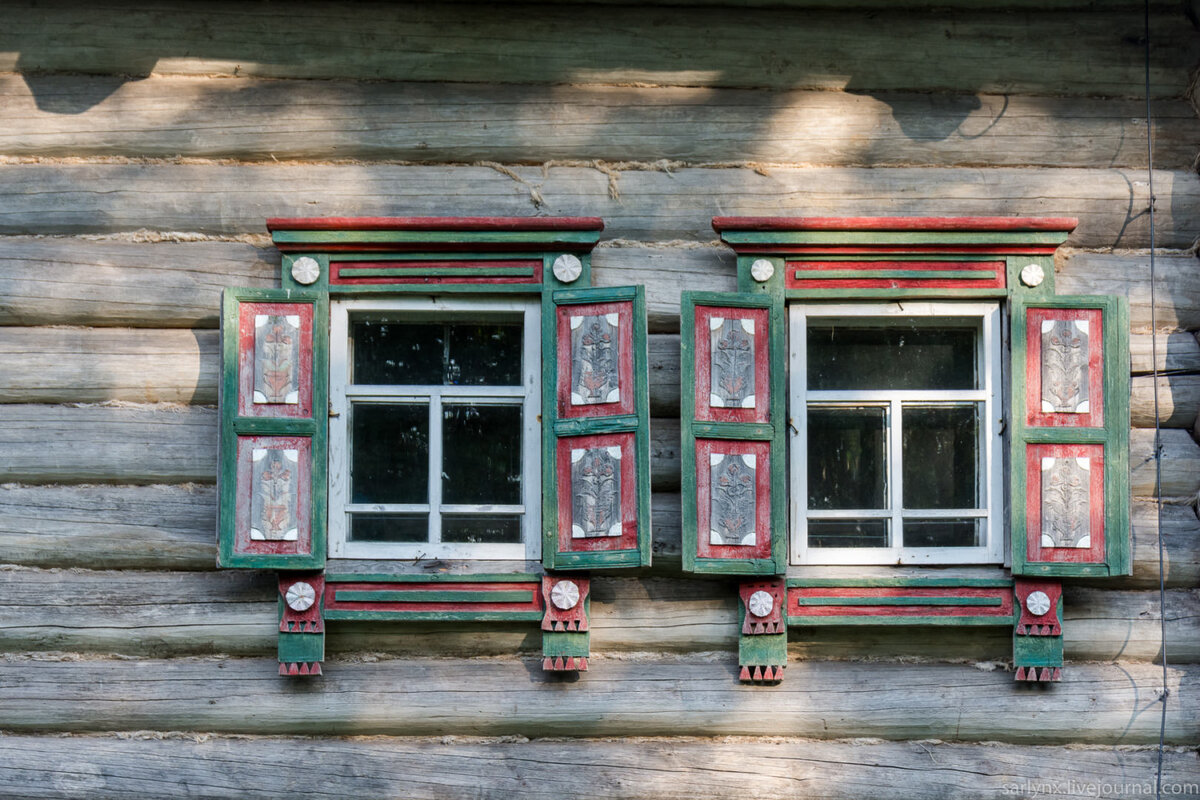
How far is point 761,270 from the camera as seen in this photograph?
4.26 meters

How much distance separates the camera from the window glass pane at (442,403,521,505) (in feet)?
14.2

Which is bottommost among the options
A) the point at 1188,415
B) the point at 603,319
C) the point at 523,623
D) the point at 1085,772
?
the point at 1085,772

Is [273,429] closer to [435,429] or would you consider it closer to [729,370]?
[435,429]

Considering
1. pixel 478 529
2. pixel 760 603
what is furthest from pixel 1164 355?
pixel 478 529

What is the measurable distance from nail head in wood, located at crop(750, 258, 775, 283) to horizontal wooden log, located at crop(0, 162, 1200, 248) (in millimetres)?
241

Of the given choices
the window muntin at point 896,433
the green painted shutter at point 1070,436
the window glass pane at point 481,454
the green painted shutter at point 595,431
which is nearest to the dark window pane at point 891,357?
the window muntin at point 896,433

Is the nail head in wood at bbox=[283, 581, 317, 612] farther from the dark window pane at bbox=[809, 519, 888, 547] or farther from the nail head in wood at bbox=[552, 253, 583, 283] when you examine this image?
the dark window pane at bbox=[809, 519, 888, 547]

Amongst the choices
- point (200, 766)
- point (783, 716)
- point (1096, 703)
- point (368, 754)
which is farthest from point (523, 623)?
point (1096, 703)

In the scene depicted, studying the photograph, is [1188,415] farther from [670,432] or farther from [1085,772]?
[670,432]

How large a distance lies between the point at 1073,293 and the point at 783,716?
195 cm

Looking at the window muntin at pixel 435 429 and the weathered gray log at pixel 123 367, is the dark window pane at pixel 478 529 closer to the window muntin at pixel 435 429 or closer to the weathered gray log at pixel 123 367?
the window muntin at pixel 435 429

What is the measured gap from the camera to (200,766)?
13.8 feet

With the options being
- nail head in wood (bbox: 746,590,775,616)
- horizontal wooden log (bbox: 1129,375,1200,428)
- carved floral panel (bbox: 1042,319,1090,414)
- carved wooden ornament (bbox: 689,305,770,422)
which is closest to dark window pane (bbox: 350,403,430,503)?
carved wooden ornament (bbox: 689,305,770,422)

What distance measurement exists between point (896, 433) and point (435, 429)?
5.72 ft
